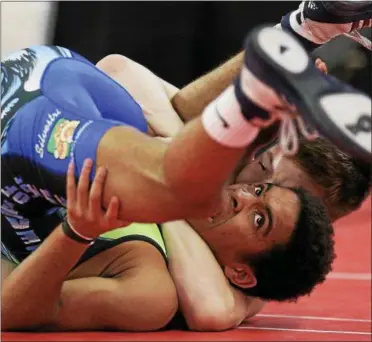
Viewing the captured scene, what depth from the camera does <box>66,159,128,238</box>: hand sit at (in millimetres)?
1692

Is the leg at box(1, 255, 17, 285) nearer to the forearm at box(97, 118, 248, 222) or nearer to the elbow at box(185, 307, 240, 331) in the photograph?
the elbow at box(185, 307, 240, 331)

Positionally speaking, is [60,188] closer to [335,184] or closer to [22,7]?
[335,184]

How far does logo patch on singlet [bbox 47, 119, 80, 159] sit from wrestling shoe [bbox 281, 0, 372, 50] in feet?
2.21

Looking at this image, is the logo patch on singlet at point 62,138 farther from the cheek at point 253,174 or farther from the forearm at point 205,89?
the cheek at point 253,174

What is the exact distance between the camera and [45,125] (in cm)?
187

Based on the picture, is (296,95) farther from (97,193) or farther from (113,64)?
(113,64)

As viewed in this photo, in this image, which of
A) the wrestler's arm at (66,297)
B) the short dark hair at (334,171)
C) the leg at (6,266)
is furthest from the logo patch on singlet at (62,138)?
the short dark hair at (334,171)

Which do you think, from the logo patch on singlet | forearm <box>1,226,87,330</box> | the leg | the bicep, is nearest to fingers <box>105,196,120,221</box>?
the logo patch on singlet

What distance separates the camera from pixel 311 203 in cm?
239

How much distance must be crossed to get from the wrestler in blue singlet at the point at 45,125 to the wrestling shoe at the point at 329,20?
45 centimetres

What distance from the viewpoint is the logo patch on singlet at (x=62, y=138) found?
180cm

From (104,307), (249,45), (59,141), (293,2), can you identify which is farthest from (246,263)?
(293,2)

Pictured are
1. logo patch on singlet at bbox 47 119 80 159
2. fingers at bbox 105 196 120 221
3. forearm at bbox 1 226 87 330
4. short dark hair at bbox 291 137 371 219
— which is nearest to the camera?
fingers at bbox 105 196 120 221

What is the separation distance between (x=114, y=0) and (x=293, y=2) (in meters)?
0.91
